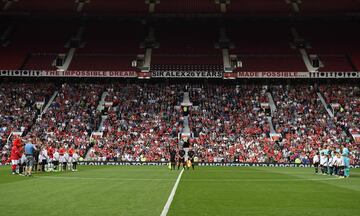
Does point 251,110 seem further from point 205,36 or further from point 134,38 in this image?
point 134,38

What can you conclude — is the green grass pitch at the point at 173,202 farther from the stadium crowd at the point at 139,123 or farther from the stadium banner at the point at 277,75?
the stadium banner at the point at 277,75

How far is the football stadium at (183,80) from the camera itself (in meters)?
52.8

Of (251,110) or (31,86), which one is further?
(31,86)

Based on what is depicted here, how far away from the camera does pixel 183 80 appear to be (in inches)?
2562

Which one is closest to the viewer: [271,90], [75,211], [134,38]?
[75,211]

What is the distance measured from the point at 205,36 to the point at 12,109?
2630 cm

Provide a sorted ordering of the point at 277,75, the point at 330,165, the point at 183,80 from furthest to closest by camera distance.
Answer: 1. the point at 183,80
2. the point at 277,75
3. the point at 330,165

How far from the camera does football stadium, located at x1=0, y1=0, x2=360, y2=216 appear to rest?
173 ft

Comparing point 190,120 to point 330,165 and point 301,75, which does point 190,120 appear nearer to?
point 301,75

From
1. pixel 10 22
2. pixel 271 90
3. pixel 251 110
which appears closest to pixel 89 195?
pixel 251 110

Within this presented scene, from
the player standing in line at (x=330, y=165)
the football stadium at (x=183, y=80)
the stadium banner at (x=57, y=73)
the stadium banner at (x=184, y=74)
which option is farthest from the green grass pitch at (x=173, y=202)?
the stadium banner at (x=57, y=73)

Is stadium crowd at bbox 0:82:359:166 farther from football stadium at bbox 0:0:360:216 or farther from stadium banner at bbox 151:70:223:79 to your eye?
stadium banner at bbox 151:70:223:79

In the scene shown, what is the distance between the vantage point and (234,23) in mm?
69938

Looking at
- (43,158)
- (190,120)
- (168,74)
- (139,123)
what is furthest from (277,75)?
(43,158)
